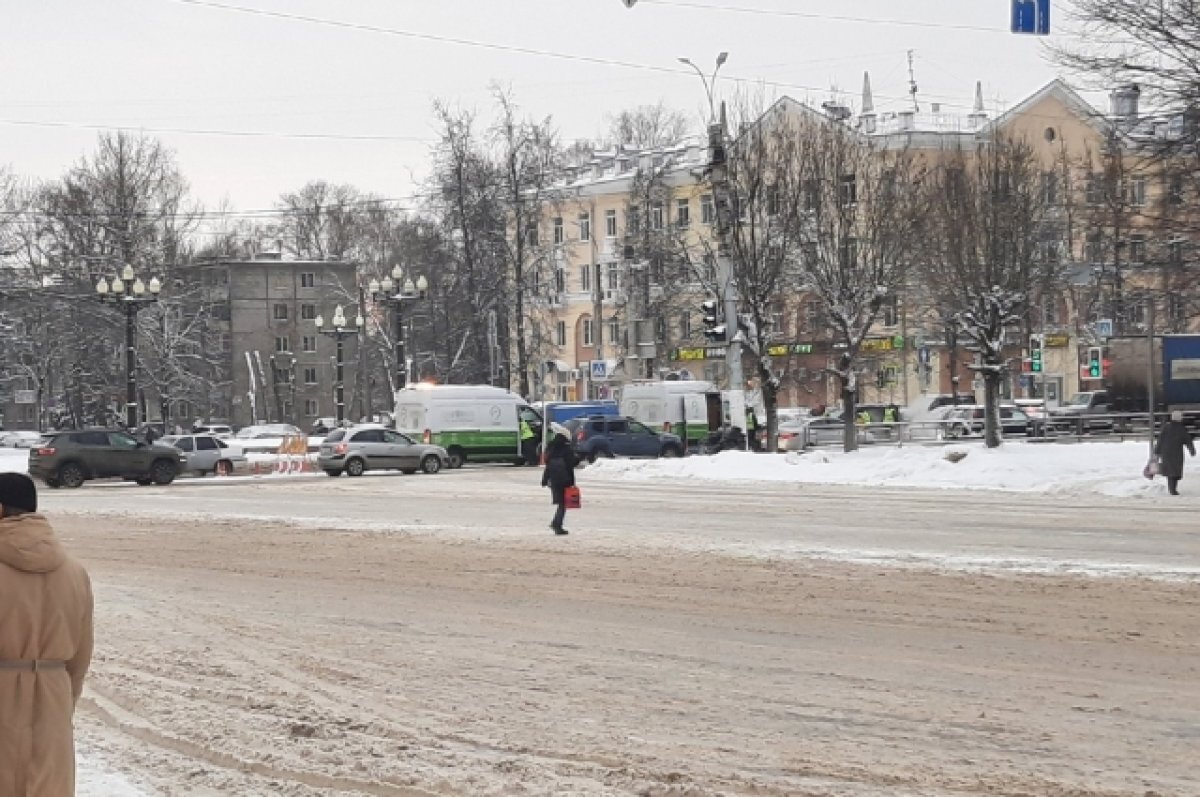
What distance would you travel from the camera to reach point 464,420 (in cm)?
5384

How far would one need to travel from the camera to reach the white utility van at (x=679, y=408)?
5856cm

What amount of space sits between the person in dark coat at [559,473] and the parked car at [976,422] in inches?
1324

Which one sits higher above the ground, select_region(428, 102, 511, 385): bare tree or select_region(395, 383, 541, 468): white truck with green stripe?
select_region(428, 102, 511, 385): bare tree

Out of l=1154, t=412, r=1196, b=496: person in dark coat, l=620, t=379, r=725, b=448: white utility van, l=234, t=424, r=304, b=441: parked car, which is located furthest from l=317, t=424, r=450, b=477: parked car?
l=234, t=424, r=304, b=441: parked car

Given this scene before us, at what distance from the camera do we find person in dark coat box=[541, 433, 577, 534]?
82.7 ft

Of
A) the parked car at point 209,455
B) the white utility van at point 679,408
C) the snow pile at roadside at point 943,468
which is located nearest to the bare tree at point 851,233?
the snow pile at roadside at point 943,468

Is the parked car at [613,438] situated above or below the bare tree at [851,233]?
below

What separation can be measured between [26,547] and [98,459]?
41515mm

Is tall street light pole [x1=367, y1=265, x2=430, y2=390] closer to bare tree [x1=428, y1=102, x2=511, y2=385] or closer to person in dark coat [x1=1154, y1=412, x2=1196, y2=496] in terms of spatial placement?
bare tree [x1=428, y1=102, x2=511, y2=385]

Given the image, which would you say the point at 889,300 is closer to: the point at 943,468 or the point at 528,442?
the point at 528,442

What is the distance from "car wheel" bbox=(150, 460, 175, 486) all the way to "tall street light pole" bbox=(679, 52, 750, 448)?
15417 millimetres

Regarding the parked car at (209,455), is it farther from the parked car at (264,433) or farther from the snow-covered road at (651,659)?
the snow-covered road at (651,659)

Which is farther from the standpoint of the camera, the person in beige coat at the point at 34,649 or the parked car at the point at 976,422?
the parked car at the point at 976,422

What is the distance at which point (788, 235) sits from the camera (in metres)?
50.3
